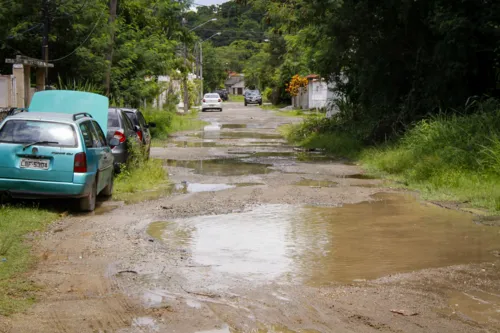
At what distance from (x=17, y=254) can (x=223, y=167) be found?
33.2 feet

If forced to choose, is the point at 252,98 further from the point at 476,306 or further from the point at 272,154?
the point at 476,306

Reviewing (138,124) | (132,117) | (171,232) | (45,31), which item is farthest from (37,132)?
(45,31)

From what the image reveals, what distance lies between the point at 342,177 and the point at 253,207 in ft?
15.4

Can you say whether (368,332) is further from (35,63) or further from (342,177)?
(35,63)

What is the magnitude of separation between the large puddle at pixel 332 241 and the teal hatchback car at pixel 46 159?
1690 mm

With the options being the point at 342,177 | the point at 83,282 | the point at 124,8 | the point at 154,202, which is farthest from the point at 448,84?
the point at 124,8

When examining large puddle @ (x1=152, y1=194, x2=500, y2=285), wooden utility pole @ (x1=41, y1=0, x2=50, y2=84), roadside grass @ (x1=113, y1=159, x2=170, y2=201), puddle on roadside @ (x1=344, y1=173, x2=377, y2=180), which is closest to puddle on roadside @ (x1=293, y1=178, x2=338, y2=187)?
puddle on roadside @ (x1=344, y1=173, x2=377, y2=180)

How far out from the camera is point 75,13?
73.6ft

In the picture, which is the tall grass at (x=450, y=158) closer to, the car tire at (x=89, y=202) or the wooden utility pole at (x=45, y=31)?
the car tire at (x=89, y=202)

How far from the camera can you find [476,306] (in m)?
5.93

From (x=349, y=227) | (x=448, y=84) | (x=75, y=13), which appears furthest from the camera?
(x=75, y=13)

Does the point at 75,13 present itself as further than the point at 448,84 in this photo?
Yes

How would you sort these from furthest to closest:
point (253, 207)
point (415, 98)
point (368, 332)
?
1. point (415, 98)
2. point (253, 207)
3. point (368, 332)

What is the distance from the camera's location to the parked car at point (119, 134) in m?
14.5
